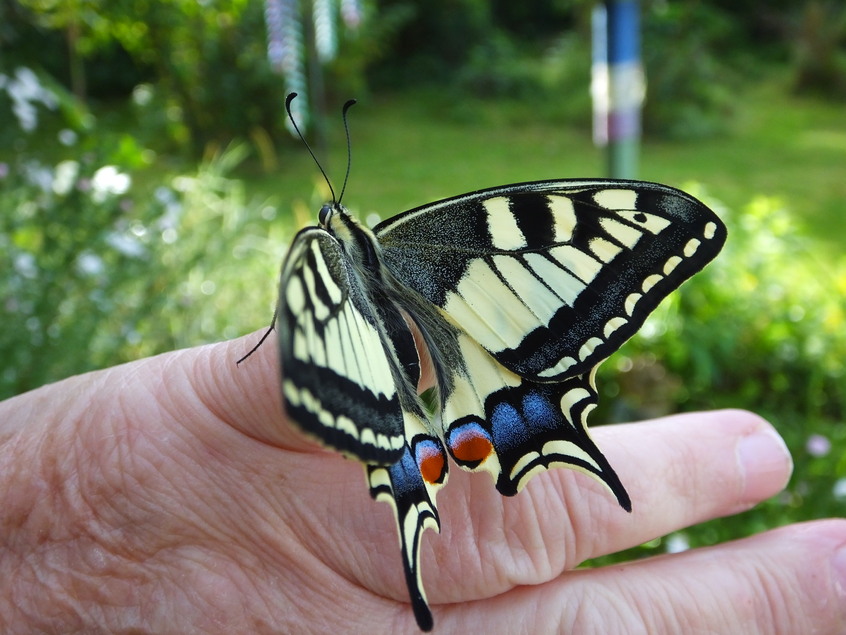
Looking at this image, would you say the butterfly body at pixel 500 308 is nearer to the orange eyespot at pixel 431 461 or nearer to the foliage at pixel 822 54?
the orange eyespot at pixel 431 461

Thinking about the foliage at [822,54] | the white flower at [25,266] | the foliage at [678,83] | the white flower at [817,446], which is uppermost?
the foliage at [822,54]

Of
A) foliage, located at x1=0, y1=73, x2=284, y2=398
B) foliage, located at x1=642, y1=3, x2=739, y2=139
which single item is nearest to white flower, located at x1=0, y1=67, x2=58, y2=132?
foliage, located at x1=0, y1=73, x2=284, y2=398

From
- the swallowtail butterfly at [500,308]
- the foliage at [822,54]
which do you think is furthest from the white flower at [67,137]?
the foliage at [822,54]

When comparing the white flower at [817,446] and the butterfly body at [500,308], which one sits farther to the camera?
the white flower at [817,446]

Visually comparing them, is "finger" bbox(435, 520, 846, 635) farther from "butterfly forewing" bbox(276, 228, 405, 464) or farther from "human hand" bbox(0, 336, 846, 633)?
A: "butterfly forewing" bbox(276, 228, 405, 464)

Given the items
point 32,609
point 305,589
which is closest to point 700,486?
point 305,589

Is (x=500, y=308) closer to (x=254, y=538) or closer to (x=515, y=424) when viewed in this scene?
(x=515, y=424)

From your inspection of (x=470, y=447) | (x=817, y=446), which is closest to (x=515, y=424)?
(x=470, y=447)
